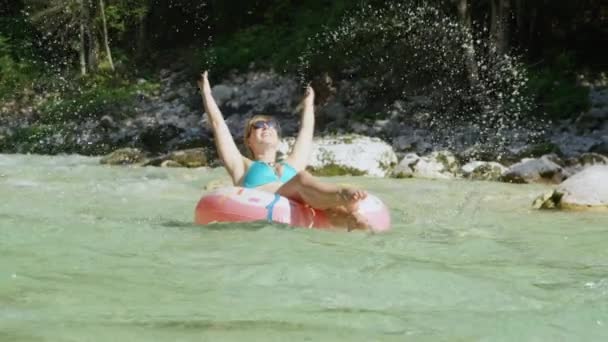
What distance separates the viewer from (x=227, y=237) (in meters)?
5.05

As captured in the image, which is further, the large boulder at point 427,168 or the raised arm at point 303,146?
the large boulder at point 427,168

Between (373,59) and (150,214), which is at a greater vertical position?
(373,59)

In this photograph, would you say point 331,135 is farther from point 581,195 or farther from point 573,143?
point 581,195

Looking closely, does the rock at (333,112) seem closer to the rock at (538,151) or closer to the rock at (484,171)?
the rock at (538,151)

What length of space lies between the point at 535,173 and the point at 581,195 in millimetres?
3001

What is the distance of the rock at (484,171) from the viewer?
1037 centimetres

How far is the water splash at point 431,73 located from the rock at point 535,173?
258cm

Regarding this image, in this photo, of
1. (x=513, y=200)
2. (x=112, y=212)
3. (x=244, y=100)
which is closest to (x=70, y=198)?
(x=112, y=212)

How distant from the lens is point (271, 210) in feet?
17.4

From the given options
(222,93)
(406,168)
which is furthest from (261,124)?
(222,93)

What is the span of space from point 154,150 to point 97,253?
38.2 ft

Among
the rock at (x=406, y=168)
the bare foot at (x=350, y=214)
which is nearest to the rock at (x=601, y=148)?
the rock at (x=406, y=168)

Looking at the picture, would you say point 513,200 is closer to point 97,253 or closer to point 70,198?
point 70,198

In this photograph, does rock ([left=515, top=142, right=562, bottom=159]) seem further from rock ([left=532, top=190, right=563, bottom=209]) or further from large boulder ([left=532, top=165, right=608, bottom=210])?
rock ([left=532, top=190, right=563, bottom=209])
